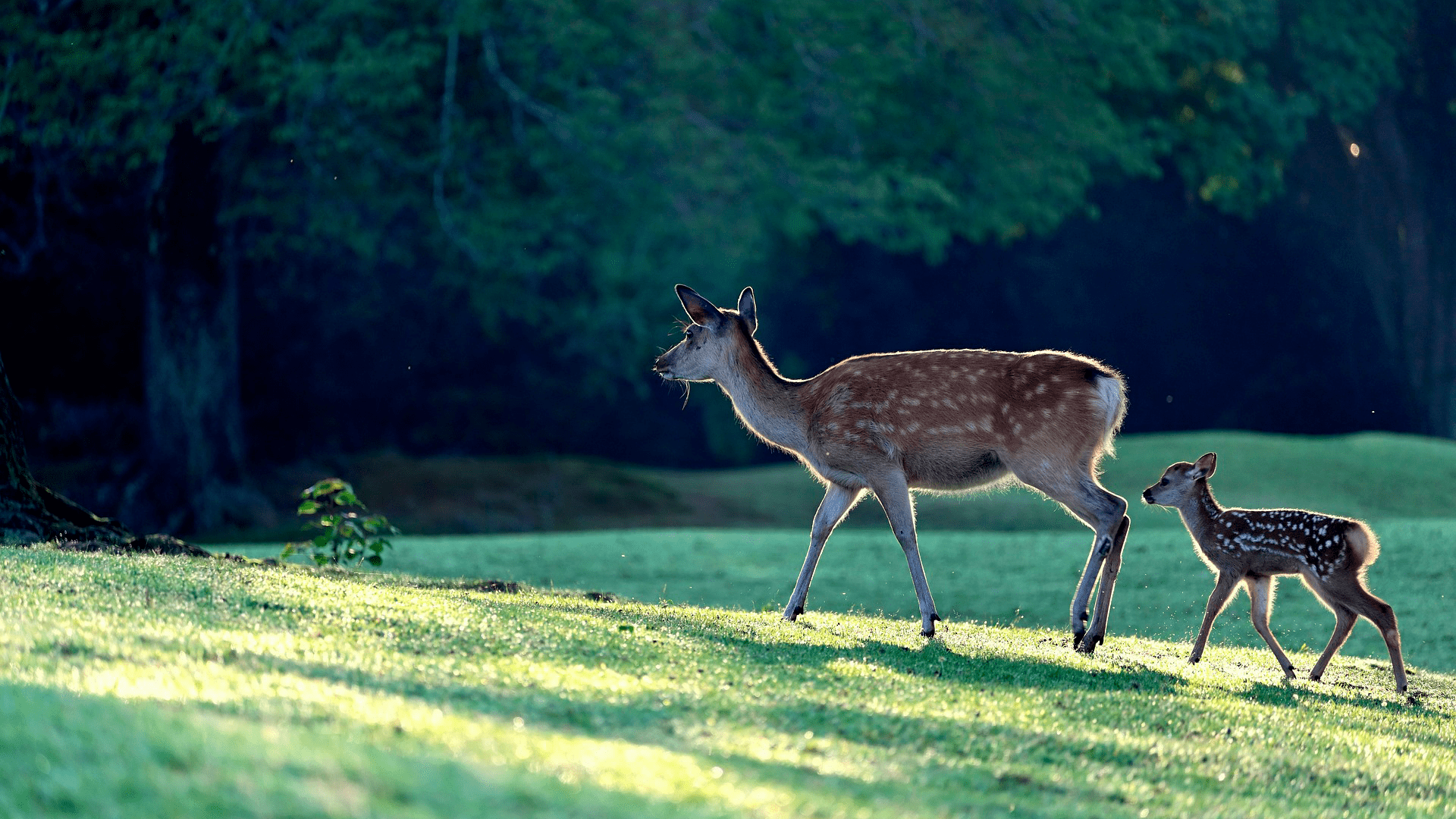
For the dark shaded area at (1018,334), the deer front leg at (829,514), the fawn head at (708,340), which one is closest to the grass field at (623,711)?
the deer front leg at (829,514)

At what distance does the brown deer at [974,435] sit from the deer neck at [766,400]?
0.52 ft

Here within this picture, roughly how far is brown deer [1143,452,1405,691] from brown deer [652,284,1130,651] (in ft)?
2.40

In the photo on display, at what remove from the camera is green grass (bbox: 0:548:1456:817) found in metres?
3.56

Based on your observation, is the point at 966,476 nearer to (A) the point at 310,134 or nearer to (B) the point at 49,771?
(B) the point at 49,771

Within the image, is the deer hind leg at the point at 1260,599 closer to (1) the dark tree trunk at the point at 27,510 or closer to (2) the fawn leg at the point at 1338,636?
(2) the fawn leg at the point at 1338,636

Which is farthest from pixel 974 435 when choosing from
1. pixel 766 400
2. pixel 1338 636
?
pixel 1338 636

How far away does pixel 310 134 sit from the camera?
18.2 meters

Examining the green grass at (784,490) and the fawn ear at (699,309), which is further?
the green grass at (784,490)

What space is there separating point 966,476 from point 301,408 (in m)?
18.9

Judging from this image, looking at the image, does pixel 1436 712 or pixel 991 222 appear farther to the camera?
pixel 991 222

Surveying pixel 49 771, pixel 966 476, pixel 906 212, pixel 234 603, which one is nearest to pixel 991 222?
pixel 906 212

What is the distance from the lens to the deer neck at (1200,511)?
9.24m

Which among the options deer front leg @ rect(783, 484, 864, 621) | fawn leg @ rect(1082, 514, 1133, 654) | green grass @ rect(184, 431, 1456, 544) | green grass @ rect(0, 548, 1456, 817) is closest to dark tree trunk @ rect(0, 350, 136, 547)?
green grass @ rect(0, 548, 1456, 817)

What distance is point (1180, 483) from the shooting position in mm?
9562
